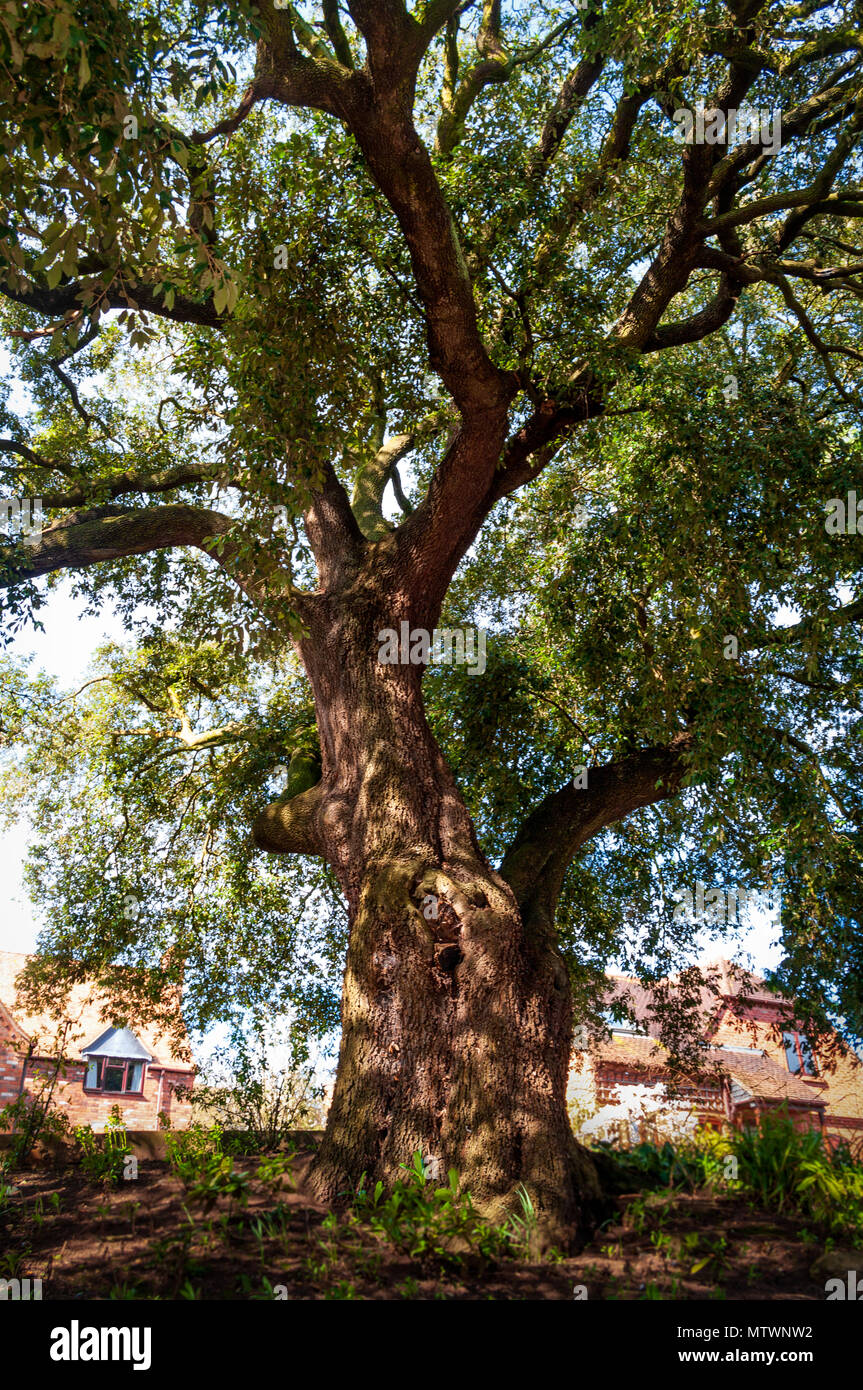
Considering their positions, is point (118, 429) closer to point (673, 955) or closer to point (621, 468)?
point (621, 468)

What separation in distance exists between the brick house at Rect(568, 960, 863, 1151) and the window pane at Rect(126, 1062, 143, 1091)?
Answer: 13.5 meters

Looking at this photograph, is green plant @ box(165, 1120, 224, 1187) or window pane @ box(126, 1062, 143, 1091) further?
window pane @ box(126, 1062, 143, 1091)

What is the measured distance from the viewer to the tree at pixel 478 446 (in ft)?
18.6

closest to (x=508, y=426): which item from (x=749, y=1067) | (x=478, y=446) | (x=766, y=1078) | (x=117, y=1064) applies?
(x=478, y=446)

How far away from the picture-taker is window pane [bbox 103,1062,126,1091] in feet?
86.0

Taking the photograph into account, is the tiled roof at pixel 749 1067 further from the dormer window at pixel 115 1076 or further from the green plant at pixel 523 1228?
the green plant at pixel 523 1228

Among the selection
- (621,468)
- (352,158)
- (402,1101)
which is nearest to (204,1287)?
(402,1101)

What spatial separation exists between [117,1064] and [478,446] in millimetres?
24577

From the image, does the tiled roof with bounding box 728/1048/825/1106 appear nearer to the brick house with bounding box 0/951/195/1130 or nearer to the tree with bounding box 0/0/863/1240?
the tree with bounding box 0/0/863/1240

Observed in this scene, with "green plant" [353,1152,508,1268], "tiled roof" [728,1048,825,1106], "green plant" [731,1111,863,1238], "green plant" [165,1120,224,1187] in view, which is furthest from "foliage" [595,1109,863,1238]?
"tiled roof" [728,1048,825,1106]

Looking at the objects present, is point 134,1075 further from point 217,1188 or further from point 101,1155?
point 217,1188

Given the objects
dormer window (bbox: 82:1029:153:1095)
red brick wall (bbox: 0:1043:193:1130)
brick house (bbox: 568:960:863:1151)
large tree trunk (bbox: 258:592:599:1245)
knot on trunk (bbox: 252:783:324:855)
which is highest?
knot on trunk (bbox: 252:783:324:855)

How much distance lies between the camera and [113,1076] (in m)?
26.4

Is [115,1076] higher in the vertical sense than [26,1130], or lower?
lower
